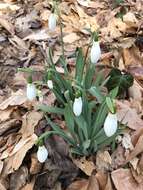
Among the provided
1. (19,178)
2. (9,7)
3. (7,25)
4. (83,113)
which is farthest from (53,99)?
(9,7)

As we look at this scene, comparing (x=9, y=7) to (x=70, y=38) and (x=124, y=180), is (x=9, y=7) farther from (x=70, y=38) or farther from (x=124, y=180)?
(x=124, y=180)

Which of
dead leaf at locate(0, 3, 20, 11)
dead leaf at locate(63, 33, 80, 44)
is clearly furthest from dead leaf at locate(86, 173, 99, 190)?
dead leaf at locate(0, 3, 20, 11)

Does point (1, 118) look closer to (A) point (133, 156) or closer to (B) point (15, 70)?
(B) point (15, 70)

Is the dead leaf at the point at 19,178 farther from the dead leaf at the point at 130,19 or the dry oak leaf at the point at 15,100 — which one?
the dead leaf at the point at 130,19

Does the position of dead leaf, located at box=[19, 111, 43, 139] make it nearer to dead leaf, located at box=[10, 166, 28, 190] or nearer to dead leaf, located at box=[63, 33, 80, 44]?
dead leaf, located at box=[10, 166, 28, 190]

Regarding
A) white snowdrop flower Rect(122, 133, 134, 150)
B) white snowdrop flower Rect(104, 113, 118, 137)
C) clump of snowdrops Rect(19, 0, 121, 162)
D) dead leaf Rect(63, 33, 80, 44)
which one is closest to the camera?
white snowdrop flower Rect(104, 113, 118, 137)

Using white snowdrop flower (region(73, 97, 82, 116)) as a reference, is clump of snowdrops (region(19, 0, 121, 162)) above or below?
below

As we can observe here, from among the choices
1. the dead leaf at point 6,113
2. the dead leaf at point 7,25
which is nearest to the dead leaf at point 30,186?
the dead leaf at point 6,113
